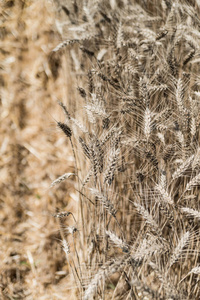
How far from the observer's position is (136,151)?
102 centimetres

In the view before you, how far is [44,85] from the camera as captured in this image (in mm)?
2068

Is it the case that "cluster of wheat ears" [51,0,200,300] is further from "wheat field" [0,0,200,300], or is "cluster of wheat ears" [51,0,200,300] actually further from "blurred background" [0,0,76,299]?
"blurred background" [0,0,76,299]

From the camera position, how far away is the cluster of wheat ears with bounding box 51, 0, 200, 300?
71cm

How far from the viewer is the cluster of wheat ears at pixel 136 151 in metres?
0.71

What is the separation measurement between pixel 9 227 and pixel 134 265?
3.66 ft

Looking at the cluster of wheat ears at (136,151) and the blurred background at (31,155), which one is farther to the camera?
the blurred background at (31,155)

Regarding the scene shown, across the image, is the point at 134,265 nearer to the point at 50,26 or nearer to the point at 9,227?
the point at 9,227

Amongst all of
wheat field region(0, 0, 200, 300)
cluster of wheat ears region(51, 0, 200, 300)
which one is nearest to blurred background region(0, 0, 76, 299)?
wheat field region(0, 0, 200, 300)

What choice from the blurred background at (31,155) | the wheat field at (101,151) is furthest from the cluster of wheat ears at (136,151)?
the blurred background at (31,155)

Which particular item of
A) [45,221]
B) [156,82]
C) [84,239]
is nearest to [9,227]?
Answer: [45,221]

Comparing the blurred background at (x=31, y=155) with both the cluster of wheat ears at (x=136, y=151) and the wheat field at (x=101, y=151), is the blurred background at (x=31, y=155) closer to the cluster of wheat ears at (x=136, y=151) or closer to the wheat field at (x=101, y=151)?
the wheat field at (x=101, y=151)

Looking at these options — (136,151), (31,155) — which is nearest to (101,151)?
(136,151)

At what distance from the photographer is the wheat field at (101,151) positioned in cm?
76

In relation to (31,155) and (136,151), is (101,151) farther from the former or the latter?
(31,155)
